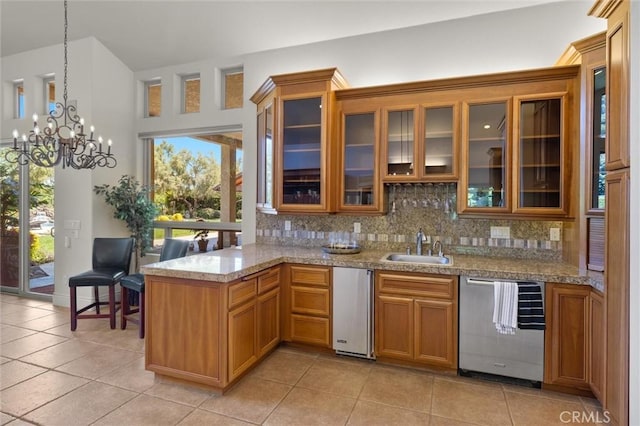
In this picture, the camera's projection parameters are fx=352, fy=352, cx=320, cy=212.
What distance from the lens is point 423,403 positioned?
8.28ft

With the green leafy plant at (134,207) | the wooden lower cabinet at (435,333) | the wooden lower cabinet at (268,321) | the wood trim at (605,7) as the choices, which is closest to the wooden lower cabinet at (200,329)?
the wooden lower cabinet at (268,321)

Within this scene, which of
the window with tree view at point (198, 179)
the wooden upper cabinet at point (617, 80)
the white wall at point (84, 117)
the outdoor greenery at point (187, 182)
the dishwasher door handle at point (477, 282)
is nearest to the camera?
the wooden upper cabinet at point (617, 80)

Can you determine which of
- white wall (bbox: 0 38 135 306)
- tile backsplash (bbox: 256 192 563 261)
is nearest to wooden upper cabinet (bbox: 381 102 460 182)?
tile backsplash (bbox: 256 192 563 261)

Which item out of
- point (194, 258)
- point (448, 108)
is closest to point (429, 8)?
point (448, 108)

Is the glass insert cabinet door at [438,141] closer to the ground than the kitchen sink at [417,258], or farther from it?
farther from it

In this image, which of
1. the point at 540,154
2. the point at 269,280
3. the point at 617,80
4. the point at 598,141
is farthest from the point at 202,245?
the point at 617,80

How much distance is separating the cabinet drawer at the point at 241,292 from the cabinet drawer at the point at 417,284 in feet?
3.50

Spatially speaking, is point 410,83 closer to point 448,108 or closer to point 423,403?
point 448,108

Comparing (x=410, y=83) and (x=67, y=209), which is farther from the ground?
(x=410, y=83)

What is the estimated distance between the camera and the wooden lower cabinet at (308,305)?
10.5 ft

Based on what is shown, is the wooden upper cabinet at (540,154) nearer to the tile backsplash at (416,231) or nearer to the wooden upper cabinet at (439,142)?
the tile backsplash at (416,231)

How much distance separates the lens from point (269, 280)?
312cm
